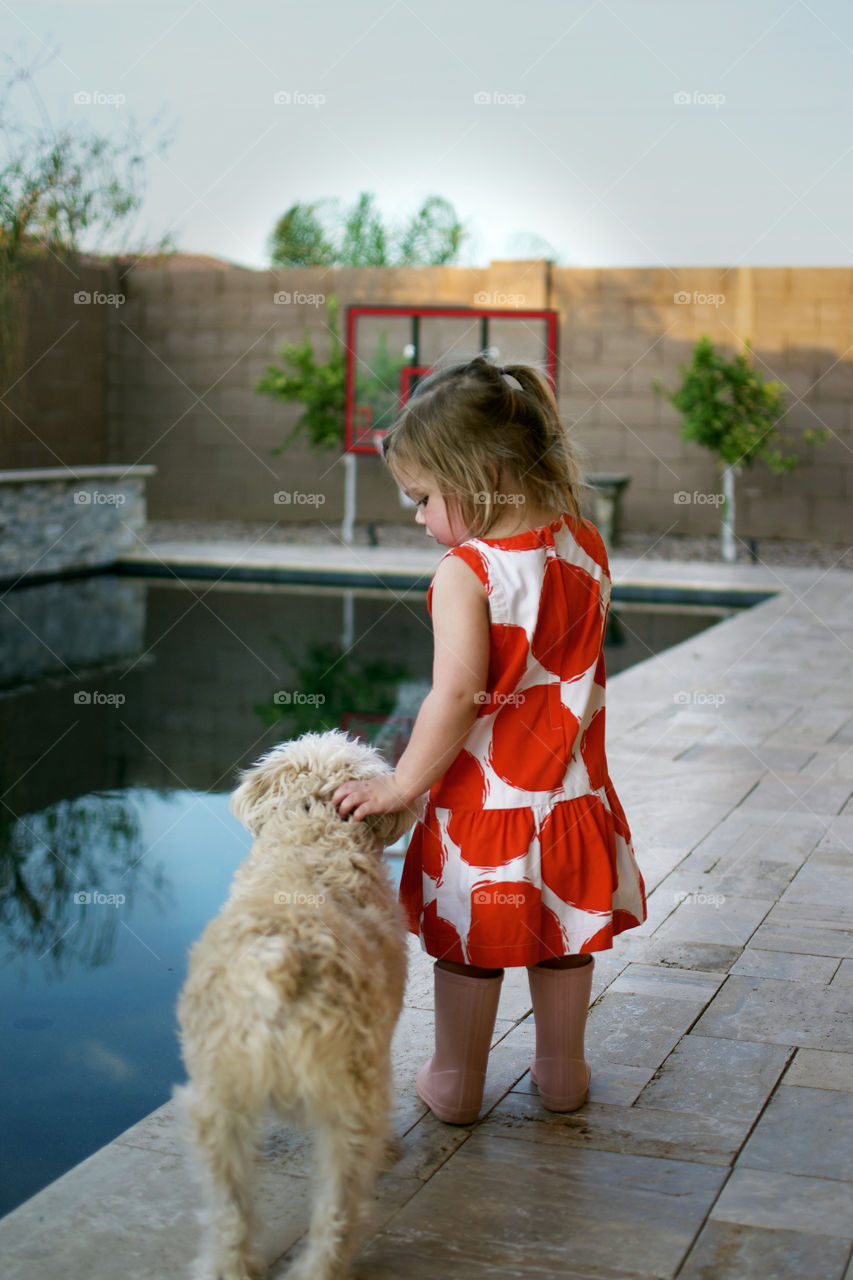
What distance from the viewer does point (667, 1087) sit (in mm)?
2113

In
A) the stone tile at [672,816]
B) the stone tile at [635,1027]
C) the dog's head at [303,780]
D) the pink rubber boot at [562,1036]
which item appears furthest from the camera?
the stone tile at [672,816]

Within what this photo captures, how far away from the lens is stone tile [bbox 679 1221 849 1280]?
1567 millimetres

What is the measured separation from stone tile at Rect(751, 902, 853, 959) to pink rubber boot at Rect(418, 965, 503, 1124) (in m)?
1.04

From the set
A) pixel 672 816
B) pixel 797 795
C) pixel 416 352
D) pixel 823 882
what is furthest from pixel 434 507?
pixel 416 352

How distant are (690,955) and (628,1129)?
2.63ft

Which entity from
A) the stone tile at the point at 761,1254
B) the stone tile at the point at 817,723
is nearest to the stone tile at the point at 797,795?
the stone tile at the point at 817,723

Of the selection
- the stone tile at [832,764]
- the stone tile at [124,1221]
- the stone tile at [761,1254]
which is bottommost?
the stone tile at [124,1221]

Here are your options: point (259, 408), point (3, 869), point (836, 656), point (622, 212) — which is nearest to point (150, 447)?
point (259, 408)

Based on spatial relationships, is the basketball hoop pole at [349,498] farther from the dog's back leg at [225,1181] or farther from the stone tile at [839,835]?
the dog's back leg at [225,1181]

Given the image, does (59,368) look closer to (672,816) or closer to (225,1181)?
(672,816)

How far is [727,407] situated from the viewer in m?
11.3

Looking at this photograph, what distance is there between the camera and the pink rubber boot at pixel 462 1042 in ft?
6.46

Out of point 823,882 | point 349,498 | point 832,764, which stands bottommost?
point 823,882

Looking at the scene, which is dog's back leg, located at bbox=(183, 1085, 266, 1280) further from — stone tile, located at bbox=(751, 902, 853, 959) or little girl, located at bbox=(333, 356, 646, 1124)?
stone tile, located at bbox=(751, 902, 853, 959)
